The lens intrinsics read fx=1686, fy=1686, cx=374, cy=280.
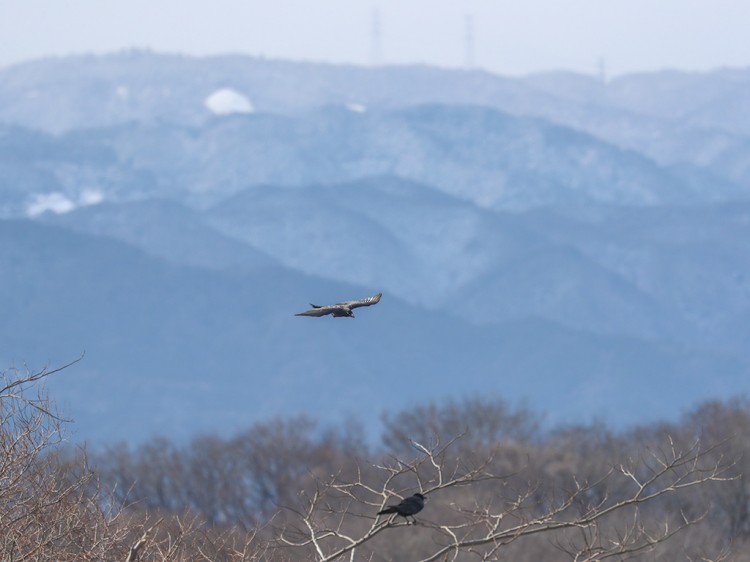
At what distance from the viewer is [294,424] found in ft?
450

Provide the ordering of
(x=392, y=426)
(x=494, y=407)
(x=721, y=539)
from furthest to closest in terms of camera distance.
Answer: (x=494, y=407) < (x=392, y=426) < (x=721, y=539)

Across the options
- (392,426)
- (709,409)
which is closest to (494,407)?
Result: (392,426)

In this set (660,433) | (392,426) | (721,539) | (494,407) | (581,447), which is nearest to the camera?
(721,539)

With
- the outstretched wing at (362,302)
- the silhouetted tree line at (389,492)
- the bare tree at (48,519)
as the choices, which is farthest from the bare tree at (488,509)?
the outstretched wing at (362,302)

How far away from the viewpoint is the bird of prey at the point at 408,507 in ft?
49.1

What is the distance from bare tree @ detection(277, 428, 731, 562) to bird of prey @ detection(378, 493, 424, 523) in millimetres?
92

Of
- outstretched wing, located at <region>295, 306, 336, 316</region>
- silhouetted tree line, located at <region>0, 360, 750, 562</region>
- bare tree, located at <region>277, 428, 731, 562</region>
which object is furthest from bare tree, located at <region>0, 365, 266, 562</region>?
outstretched wing, located at <region>295, 306, 336, 316</region>

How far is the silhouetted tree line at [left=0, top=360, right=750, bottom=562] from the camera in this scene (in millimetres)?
16391

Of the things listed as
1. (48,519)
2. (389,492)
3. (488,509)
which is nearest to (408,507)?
(389,492)

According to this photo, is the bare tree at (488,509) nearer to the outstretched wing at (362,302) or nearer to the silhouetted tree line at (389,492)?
the silhouetted tree line at (389,492)

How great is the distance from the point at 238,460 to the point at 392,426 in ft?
45.8

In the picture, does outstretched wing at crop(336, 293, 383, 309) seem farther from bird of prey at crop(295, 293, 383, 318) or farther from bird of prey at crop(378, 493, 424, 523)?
bird of prey at crop(378, 493, 424, 523)

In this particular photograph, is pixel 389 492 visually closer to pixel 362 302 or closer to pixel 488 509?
pixel 488 509

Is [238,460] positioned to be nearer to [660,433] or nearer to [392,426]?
[392,426]
